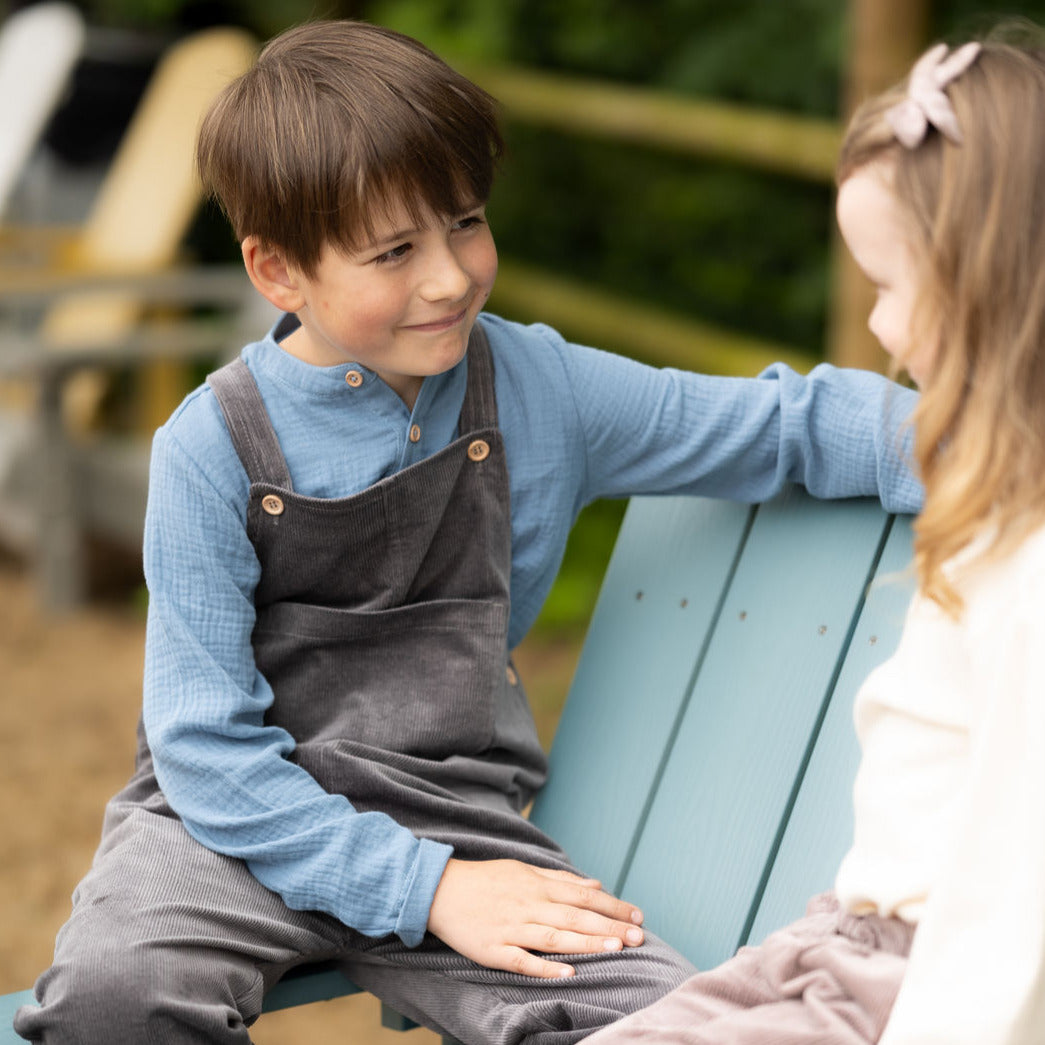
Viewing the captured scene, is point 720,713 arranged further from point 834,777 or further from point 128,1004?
point 128,1004

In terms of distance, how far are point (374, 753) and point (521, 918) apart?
233 millimetres

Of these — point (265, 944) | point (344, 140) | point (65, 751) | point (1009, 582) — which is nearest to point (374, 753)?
point (265, 944)

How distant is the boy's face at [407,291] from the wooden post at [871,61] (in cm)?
208

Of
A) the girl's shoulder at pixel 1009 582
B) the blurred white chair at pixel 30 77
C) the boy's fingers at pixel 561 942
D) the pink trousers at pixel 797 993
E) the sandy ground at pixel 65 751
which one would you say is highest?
the blurred white chair at pixel 30 77

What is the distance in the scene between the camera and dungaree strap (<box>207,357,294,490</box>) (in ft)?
5.31

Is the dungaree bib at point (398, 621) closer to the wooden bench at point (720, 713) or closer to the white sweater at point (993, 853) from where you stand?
the wooden bench at point (720, 713)

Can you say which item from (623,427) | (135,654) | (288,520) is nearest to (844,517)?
(623,427)

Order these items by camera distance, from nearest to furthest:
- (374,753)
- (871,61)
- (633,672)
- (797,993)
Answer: (797,993)
(374,753)
(633,672)
(871,61)

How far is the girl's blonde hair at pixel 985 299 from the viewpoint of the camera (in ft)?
3.85

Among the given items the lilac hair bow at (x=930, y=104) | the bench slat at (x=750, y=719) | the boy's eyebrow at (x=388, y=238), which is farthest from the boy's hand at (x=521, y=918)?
the lilac hair bow at (x=930, y=104)

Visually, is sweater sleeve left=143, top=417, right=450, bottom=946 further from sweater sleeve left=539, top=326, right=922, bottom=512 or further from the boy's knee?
sweater sleeve left=539, top=326, right=922, bottom=512

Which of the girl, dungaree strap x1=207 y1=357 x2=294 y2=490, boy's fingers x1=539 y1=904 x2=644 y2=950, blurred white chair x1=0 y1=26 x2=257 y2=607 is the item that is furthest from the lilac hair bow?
blurred white chair x1=0 y1=26 x2=257 y2=607

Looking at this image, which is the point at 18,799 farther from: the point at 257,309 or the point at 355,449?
the point at 355,449

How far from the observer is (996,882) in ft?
3.82
